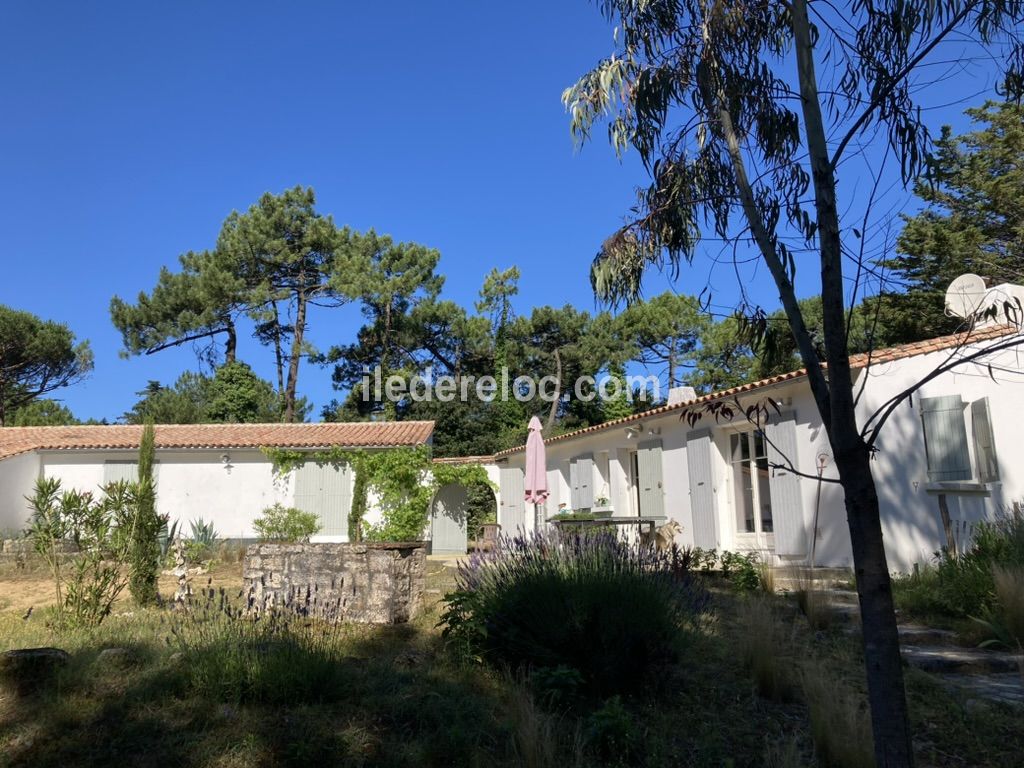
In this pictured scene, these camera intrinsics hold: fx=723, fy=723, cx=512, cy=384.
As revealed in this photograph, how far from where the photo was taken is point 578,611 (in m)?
4.71

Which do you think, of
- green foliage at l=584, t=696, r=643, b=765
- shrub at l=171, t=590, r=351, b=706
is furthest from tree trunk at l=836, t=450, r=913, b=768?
shrub at l=171, t=590, r=351, b=706

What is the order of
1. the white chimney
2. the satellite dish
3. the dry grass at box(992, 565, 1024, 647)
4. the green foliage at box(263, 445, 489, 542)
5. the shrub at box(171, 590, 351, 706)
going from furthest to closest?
1. the green foliage at box(263, 445, 489, 542)
2. the white chimney
3. the satellite dish
4. the dry grass at box(992, 565, 1024, 647)
5. the shrub at box(171, 590, 351, 706)

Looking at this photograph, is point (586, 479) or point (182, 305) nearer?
point (586, 479)

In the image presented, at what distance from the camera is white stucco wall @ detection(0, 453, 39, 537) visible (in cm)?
1659

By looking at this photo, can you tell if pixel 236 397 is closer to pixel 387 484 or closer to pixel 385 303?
pixel 385 303

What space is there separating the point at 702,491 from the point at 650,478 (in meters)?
1.95

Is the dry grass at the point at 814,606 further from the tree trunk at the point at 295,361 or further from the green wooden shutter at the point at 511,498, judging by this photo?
the tree trunk at the point at 295,361

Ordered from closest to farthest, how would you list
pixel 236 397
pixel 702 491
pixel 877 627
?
pixel 877 627
pixel 702 491
pixel 236 397

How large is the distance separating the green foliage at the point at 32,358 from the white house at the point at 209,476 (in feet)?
38.6

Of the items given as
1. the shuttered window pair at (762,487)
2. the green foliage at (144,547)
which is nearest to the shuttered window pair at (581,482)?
the shuttered window pair at (762,487)

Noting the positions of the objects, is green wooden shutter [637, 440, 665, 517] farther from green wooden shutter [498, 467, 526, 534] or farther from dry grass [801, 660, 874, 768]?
dry grass [801, 660, 874, 768]

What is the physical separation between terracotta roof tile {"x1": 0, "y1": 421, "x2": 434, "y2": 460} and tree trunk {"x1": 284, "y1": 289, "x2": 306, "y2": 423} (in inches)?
302

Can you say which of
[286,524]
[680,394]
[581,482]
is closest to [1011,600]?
[680,394]

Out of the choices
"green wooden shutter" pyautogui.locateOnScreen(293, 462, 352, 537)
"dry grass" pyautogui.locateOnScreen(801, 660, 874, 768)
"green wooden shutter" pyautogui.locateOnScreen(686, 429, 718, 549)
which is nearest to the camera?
"dry grass" pyautogui.locateOnScreen(801, 660, 874, 768)
